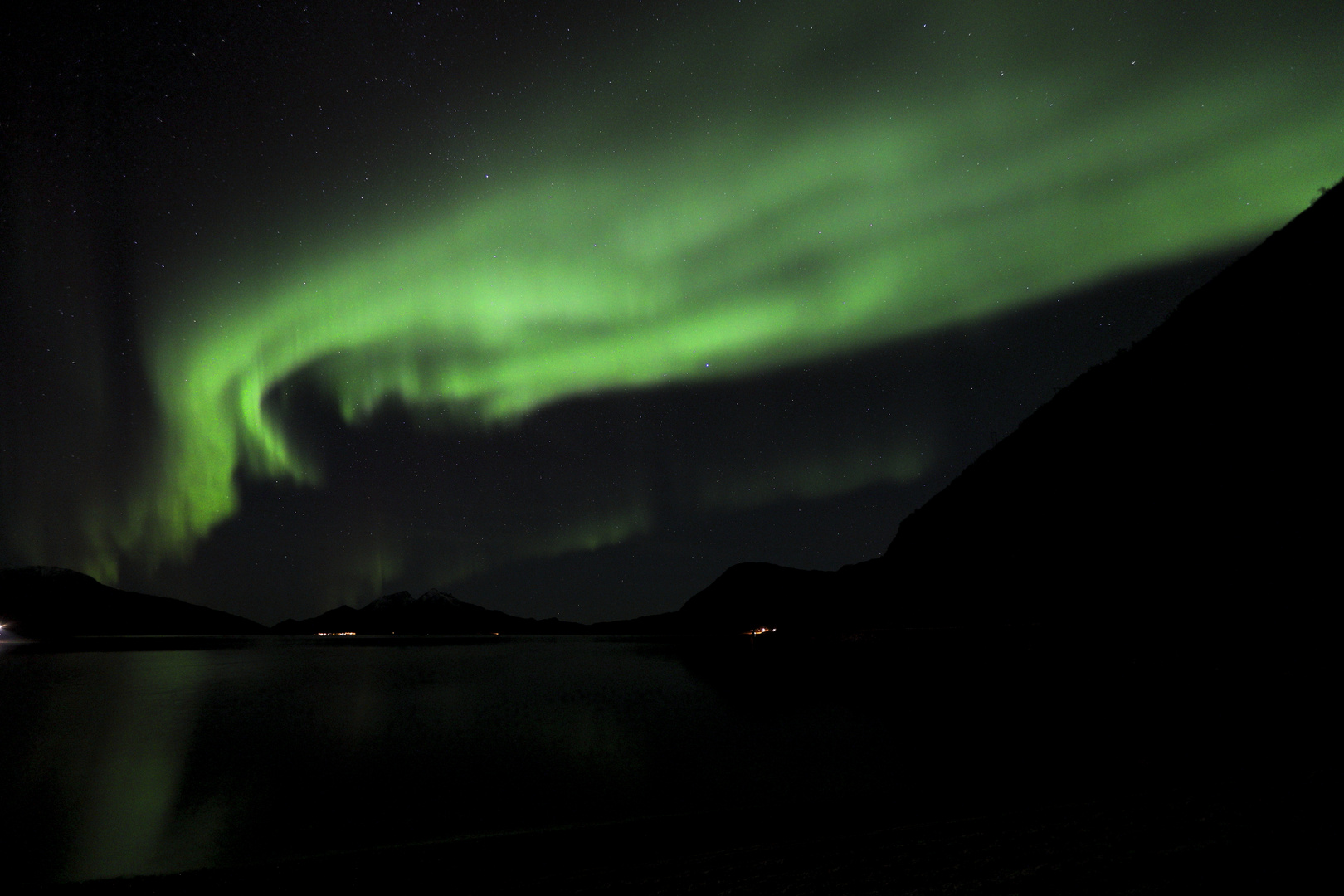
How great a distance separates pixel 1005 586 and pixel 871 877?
39302mm

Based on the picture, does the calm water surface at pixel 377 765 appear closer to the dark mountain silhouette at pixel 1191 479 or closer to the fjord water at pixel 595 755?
the fjord water at pixel 595 755

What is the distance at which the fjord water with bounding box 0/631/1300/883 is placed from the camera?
1350cm

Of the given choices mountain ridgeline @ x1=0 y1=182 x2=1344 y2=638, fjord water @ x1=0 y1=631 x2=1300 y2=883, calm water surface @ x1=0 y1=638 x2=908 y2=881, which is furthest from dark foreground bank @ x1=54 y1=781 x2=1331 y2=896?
mountain ridgeline @ x1=0 y1=182 x2=1344 y2=638

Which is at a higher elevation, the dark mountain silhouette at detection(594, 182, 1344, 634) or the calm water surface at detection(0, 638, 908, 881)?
the dark mountain silhouette at detection(594, 182, 1344, 634)

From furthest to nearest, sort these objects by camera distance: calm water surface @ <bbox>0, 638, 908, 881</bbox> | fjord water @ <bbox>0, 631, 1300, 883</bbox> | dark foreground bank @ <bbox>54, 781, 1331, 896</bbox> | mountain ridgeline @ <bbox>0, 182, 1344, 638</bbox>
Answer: mountain ridgeline @ <bbox>0, 182, 1344, 638</bbox>
calm water surface @ <bbox>0, 638, 908, 881</bbox>
fjord water @ <bbox>0, 631, 1300, 883</bbox>
dark foreground bank @ <bbox>54, 781, 1331, 896</bbox>

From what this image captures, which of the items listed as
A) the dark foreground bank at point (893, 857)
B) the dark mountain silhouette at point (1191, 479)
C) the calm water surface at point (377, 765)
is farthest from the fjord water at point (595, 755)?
the dark mountain silhouette at point (1191, 479)

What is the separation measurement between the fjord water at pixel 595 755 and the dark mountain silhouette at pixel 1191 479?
2579mm

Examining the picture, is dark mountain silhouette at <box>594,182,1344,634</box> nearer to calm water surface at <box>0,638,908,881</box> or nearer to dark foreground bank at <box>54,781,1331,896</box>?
calm water surface at <box>0,638,908,881</box>

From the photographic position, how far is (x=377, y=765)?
2145cm

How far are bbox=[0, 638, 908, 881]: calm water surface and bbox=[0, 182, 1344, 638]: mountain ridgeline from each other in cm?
1116

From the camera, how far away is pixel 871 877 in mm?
7492

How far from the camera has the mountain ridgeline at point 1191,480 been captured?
20.7m

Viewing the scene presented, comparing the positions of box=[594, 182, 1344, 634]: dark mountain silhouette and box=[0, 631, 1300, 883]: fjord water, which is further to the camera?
box=[594, 182, 1344, 634]: dark mountain silhouette

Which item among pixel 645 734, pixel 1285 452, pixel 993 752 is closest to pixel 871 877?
pixel 993 752
